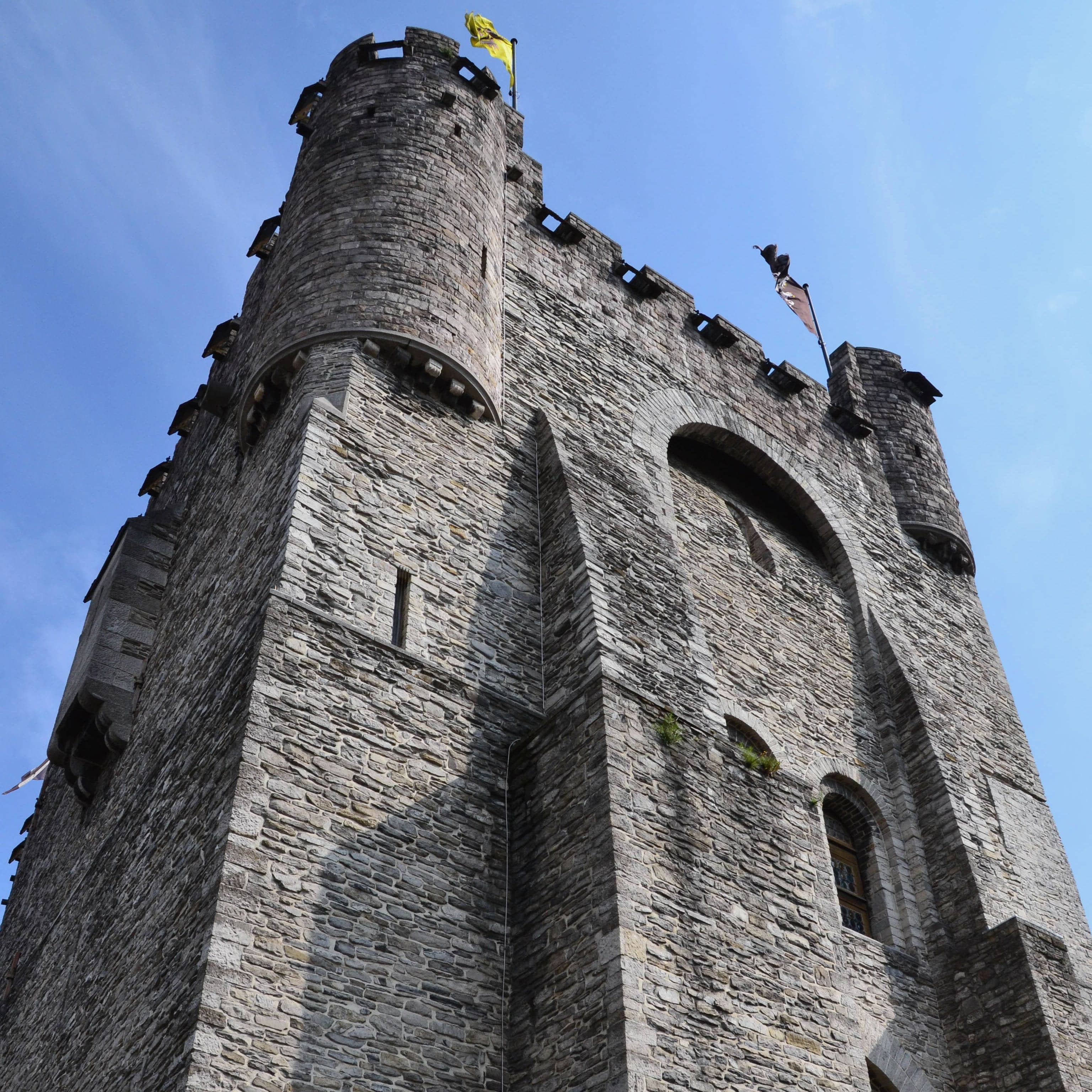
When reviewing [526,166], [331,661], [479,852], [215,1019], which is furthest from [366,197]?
[215,1019]

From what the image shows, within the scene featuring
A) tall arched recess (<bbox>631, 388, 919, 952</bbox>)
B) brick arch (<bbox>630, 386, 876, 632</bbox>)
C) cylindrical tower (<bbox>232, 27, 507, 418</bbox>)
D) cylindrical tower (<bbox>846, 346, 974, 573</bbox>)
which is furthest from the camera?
cylindrical tower (<bbox>846, 346, 974, 573</bbox>)

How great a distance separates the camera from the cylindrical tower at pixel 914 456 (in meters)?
18.8

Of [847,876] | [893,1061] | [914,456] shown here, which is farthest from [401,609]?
[914,456]

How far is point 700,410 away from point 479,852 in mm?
8186

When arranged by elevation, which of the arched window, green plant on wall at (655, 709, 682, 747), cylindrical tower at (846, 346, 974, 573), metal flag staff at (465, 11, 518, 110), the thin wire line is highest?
metal flag staff at (465, 11, 518, 110)

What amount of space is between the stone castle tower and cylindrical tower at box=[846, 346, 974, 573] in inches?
8.5

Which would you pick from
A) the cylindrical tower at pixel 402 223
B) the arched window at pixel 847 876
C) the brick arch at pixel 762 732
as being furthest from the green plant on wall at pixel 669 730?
the cylindrical tower at pixel 402 223

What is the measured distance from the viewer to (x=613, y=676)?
1021 centimetres

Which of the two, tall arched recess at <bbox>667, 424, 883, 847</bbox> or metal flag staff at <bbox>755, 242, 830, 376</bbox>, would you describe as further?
metal flag staff at <bbox>755, 242, 830, 376</bbox>

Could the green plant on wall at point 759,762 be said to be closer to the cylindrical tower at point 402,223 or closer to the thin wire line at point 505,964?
the thin wire line at point 505,964

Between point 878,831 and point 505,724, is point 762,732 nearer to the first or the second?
point 878,831

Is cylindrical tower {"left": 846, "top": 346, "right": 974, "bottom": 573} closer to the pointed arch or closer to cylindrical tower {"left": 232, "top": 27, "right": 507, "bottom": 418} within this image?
cylindrical tower {"left": 232, "top": 27, "right": 507, "bottom": 418}

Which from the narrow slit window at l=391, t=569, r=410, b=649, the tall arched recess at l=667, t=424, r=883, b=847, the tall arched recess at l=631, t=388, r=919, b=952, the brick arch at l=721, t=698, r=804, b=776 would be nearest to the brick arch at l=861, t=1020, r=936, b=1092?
the tall arched recess at l=631, t=388, r=919, b=952

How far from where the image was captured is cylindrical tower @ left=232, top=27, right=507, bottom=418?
12.6 meters
